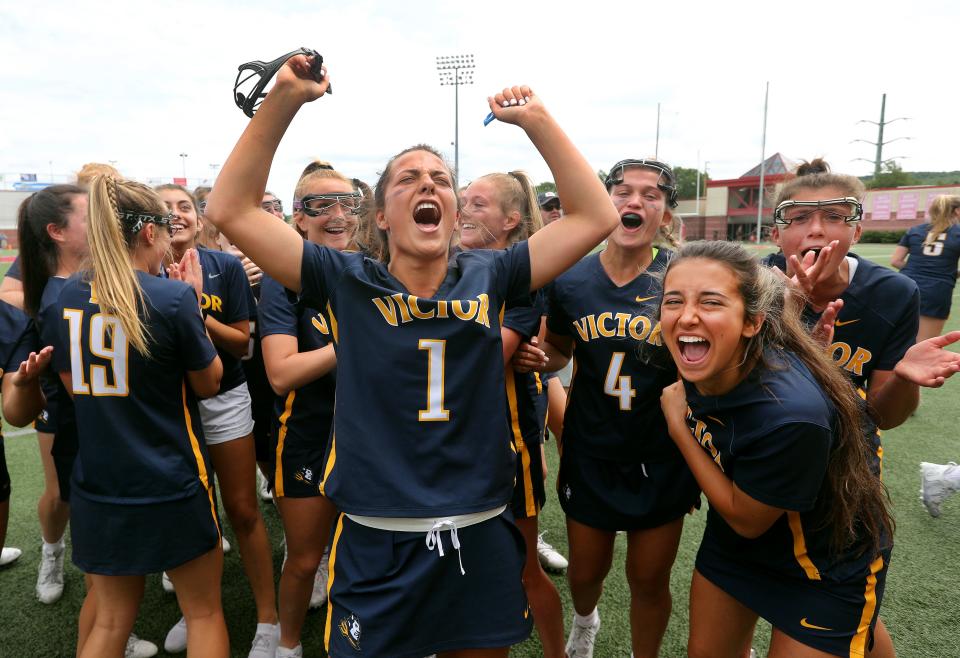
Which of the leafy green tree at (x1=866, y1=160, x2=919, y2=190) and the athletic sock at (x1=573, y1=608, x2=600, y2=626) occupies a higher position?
the leafy green tree at (x1=866, y1=160, x2=919, y2=190)

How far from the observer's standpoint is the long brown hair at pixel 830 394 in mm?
1833

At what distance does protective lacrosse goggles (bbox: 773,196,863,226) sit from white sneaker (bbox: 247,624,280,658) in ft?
10.2

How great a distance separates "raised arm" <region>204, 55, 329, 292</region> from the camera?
169 centimetres

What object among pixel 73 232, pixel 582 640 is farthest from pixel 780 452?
pixel 73 232

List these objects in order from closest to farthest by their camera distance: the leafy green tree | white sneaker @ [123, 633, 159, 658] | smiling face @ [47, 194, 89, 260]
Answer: smiling face @ [47, 194, 89, 260] < white sneaker @ [123, 633, 159, 658] < the leafy green tree

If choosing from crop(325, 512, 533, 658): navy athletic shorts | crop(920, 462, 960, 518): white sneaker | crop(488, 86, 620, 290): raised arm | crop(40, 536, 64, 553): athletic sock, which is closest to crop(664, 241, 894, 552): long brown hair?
crop(488, 86, 620, 290): raised arm

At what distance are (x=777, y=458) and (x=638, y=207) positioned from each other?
51.4 inches

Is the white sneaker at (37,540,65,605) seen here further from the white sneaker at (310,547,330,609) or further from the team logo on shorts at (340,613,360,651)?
the team logo on shorts at (340,613,360,651)

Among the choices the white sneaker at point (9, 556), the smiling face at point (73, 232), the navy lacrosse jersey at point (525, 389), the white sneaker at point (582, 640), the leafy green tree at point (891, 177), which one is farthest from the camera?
the leafy green tree at point (891, 177)

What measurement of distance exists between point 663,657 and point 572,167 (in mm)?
2453

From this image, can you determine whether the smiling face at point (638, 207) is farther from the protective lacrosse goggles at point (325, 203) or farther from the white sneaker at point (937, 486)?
the white sneaker at point (937, 486)

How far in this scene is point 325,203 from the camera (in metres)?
3.15

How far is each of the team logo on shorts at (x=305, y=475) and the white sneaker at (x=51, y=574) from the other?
192cm

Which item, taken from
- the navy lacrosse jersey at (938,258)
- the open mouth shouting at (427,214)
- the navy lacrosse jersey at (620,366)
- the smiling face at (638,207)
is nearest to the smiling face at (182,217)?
the open mouth shouting at (427,214)
